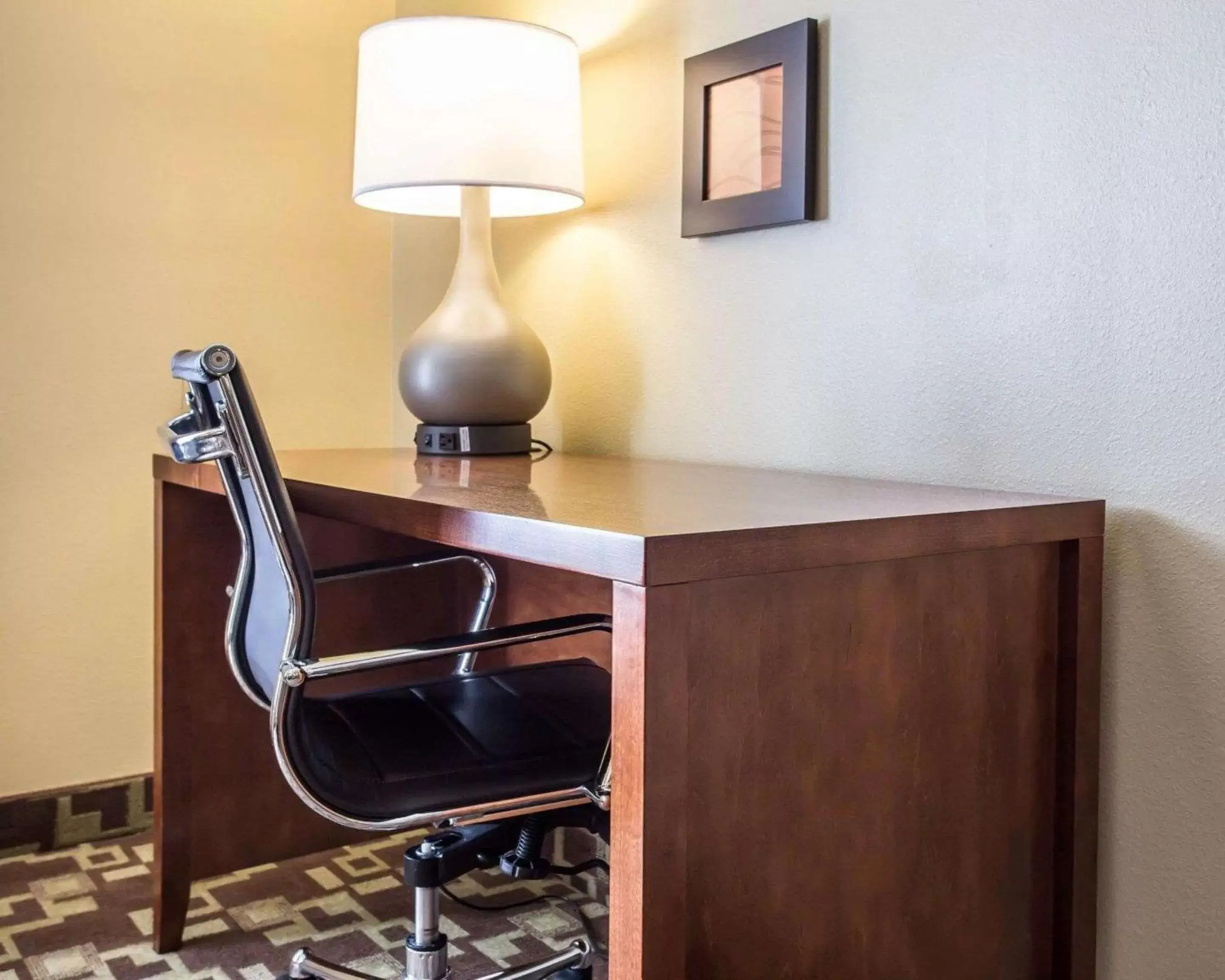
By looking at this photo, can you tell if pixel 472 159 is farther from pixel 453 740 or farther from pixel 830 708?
pixel 830 708

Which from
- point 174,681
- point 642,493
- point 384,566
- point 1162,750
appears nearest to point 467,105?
point 384,566

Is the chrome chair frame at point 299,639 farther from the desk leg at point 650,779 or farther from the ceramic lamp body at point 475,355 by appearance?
the ceramic lamp body at point 475,355

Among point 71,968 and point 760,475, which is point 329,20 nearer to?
point 760,475

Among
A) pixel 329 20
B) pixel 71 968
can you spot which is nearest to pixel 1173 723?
pixel 71 968

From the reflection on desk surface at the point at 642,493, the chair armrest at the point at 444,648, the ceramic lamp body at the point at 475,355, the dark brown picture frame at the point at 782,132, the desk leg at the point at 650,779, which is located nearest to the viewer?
the desk leg at the point at 650,779

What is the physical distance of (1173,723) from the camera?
1.26m

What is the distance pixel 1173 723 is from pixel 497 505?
0.73 meters

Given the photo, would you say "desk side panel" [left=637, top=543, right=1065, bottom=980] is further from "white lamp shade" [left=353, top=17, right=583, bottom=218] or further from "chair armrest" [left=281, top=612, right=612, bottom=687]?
"white lamp shade" [left=353, top=17, right=583, bottom=218]

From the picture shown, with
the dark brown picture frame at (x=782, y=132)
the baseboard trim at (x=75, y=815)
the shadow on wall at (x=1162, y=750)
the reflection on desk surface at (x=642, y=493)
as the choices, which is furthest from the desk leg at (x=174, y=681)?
the shadow on wall at (x=1162, y=750)

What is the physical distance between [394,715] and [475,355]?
609 millimetres

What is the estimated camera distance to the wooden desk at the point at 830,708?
3.12ft

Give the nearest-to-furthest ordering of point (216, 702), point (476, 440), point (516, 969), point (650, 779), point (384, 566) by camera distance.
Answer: point (650, 779) < point (516, 969) < point (384, 566) < point (476, 440) < point (216, 702)

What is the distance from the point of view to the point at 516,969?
165 centimetres

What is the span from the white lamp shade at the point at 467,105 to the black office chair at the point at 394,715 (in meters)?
0.60
